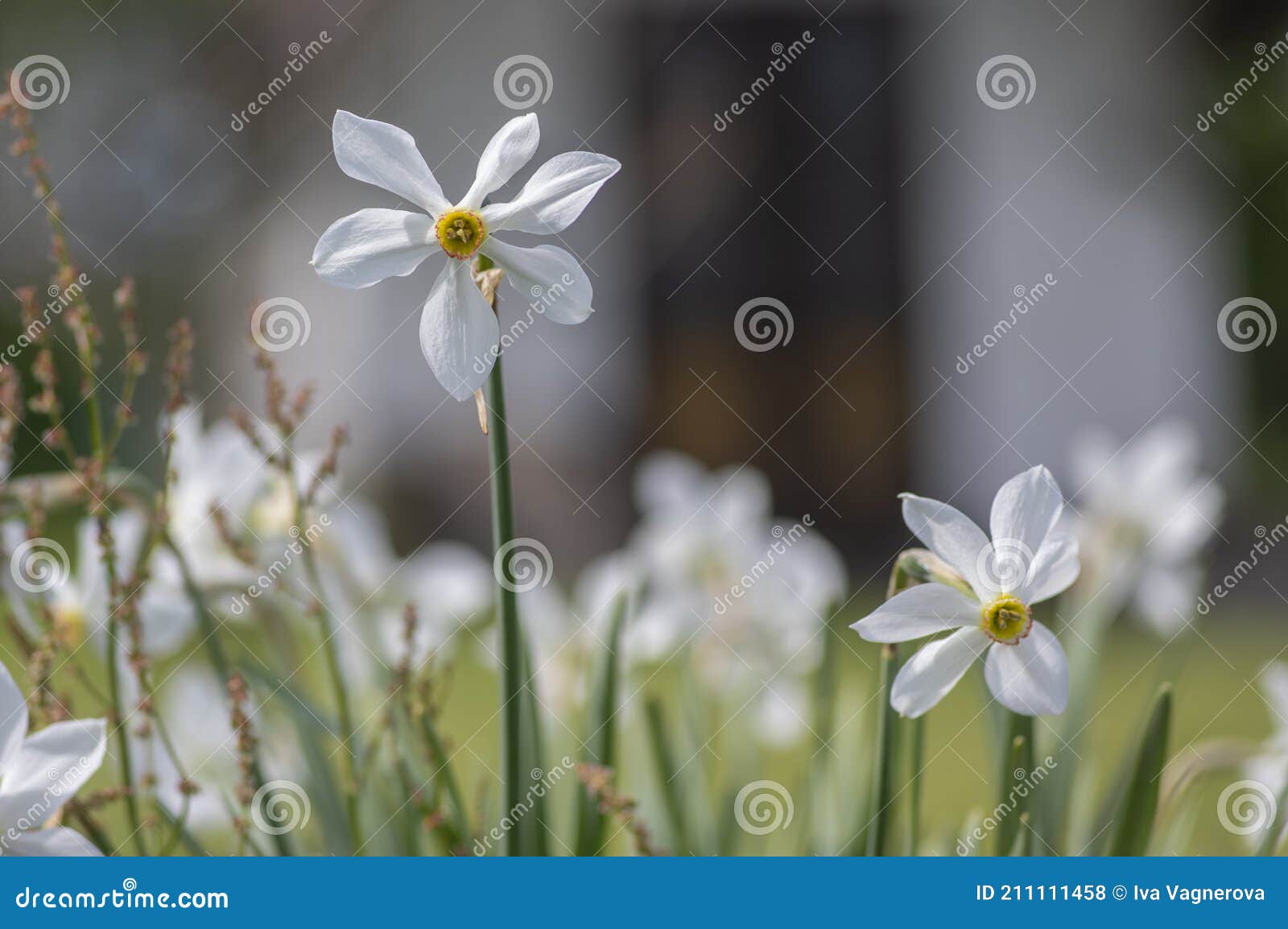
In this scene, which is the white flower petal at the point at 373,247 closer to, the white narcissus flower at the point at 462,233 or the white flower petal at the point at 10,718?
the white narcissus flower at the point at 462,233

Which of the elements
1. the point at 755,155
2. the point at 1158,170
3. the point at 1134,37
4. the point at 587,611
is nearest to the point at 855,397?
the point at 755,155

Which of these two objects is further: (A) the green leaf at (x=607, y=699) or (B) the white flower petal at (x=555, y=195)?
(A) the green leaf at (x=607, y=699)

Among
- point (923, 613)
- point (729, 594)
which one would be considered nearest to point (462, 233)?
point (923, 613)

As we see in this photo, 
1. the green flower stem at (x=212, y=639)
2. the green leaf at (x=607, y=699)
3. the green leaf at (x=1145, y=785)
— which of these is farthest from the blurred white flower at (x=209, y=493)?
the green leaf at (x=1145, y=785)

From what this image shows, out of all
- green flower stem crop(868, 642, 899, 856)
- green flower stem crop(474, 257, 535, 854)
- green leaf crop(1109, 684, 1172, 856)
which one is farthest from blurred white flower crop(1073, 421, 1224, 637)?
green flower stem crop(474, 257, 535, 854)

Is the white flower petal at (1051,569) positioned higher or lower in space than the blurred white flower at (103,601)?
higher

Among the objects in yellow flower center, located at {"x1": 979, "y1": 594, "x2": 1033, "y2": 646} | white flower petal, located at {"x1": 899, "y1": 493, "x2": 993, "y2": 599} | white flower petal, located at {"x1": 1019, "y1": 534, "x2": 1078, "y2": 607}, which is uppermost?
white flower petal, located at {"x1": 1019, "y1": 534, "x2": 1078, "y2": 607}

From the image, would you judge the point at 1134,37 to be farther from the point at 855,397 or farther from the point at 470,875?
the point at 470,875

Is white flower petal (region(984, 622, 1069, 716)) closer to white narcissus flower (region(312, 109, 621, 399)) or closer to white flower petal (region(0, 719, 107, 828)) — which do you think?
white narcissus flower (region(312, 109, 621, 399))

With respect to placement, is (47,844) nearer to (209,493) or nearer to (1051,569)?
(209,493)
